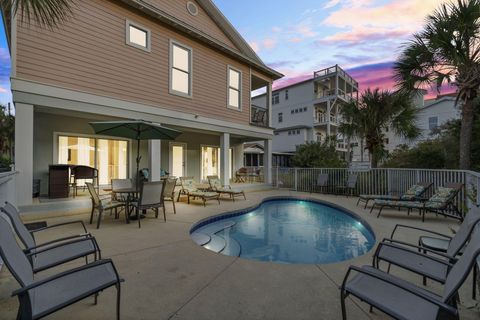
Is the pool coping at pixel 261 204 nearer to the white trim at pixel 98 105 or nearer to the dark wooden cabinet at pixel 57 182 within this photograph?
the white trim at pixel 98 105

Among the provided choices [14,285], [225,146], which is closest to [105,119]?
[225,146]

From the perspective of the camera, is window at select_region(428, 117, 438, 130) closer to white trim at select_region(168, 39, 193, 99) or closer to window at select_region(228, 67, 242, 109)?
window at select_region(228, 67, 242, 109)

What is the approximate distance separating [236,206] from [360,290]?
6.34 metres

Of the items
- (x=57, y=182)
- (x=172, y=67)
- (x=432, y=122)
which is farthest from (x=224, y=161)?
(x=432, y=122)

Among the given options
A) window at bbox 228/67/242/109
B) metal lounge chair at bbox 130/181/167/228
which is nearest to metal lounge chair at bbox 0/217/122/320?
metal lounge chair at bbox 130/181/167/228

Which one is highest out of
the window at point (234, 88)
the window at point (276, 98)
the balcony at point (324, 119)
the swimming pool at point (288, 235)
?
the window at point (276, 98)

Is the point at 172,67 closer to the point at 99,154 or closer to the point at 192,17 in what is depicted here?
the point at 192,17

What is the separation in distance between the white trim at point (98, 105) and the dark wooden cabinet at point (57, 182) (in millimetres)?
1871

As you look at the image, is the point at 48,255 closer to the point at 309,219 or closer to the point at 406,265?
the point at 406,265

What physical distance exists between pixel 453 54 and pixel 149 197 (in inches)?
380

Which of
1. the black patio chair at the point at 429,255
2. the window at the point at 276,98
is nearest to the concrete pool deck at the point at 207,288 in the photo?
the black patio chair at the point at 429,255

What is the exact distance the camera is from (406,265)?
2467 millimetres

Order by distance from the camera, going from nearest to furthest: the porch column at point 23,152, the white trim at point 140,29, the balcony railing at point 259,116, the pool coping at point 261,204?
the porch column at point 23,152 < the pool coping at point 261,204 < the white trim at point 140,29 < the balcony railing at point 259,116

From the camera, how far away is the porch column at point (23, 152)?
575 cm
